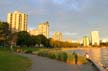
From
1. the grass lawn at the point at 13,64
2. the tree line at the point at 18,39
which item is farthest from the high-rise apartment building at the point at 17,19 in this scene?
the grass lawn at the point at 13,64

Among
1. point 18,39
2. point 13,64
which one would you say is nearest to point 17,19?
point 18,39

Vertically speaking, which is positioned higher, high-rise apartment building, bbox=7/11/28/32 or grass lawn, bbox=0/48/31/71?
high-rise apartment building, bbox=7/11/28/32

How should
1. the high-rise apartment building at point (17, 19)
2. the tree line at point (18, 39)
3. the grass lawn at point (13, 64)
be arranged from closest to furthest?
the grass lawn at point (13, 64), the tree line at point (18, 39), the high-rise apartment building at point (17, 19)

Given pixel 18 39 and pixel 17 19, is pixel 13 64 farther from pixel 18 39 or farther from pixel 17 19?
pixel 17 19

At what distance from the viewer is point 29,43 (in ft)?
465

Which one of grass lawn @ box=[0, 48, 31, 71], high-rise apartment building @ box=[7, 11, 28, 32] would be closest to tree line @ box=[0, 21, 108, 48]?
high-rise apartment building @ box=[7, 11, 28, 32]

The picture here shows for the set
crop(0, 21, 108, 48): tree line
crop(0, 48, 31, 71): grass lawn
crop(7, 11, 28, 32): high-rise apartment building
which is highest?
crop(7, 11, 28, 32): high-rise apartment building

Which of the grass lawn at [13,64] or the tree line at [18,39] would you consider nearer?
the grass lawn at [13,64]

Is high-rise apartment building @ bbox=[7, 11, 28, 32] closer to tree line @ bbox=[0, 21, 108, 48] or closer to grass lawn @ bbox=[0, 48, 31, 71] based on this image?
tree line @ bbox=[0, 21, 108, 48]

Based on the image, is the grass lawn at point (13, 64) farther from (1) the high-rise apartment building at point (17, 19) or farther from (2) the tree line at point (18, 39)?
(1) the high-rise apartment building at point (17, 19)

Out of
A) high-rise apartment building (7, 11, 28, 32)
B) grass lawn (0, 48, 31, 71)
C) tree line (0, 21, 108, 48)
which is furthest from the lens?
high-rise apartment building (7, 11, 28, 32)

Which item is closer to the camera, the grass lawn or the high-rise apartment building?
the grass lawn

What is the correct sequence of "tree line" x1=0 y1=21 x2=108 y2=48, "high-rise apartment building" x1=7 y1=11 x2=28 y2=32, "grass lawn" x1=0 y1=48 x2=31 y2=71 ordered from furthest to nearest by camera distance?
"high-rise apartment building" x1=7 y1=11 x2=28 y2=32
"tree line" x1=0 y1=21 x2=108 y2=48
"grass lawn" x1=0 y1=48 x2=31 y2=71

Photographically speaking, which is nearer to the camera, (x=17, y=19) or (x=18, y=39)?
(x=18, y=39)
